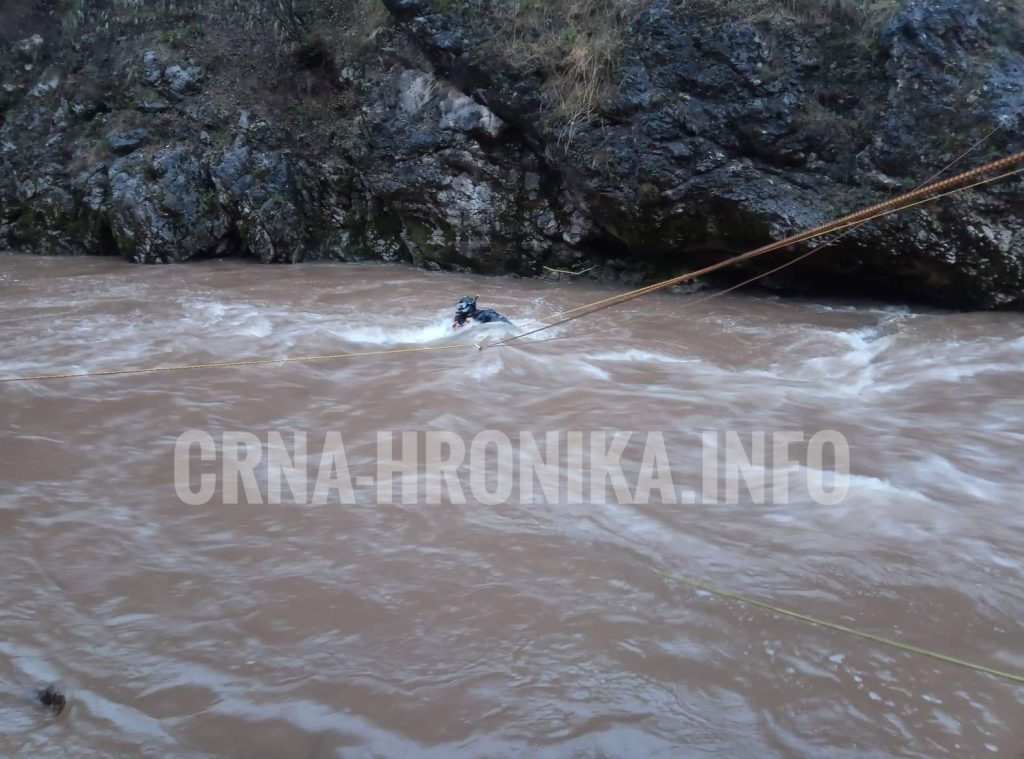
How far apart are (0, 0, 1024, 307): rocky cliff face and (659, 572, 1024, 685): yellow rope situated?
20.2ft

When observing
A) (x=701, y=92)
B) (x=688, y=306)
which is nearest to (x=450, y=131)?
(x=701, y=92)

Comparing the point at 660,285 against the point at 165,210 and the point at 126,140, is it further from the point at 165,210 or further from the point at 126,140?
the point at 126,140

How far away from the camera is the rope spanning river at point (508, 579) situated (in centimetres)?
240

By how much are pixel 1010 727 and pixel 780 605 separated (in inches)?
32.6

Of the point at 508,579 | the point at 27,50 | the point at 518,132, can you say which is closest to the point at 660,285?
the point at 508,579

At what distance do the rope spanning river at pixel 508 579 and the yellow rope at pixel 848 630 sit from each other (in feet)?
0.12

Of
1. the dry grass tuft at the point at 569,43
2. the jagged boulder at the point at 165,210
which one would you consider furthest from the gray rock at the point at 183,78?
the dry grass tuft at the point at 569,43

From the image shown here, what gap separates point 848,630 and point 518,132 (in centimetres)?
864

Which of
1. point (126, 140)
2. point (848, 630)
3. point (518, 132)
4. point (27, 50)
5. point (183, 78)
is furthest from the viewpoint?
point (27, 50)

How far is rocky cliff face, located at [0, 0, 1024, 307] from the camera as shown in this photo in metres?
7.75

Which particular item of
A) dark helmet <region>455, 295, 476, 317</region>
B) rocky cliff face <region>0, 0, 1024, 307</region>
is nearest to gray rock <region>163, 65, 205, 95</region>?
rocky cliff face <region>0, 0, 1024, 307</region>

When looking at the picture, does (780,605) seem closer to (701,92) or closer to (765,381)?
(765,381)

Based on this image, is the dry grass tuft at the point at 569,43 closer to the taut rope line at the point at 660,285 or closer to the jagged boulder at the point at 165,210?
the taut rope line at the point at 660,285

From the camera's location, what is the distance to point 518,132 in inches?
400
